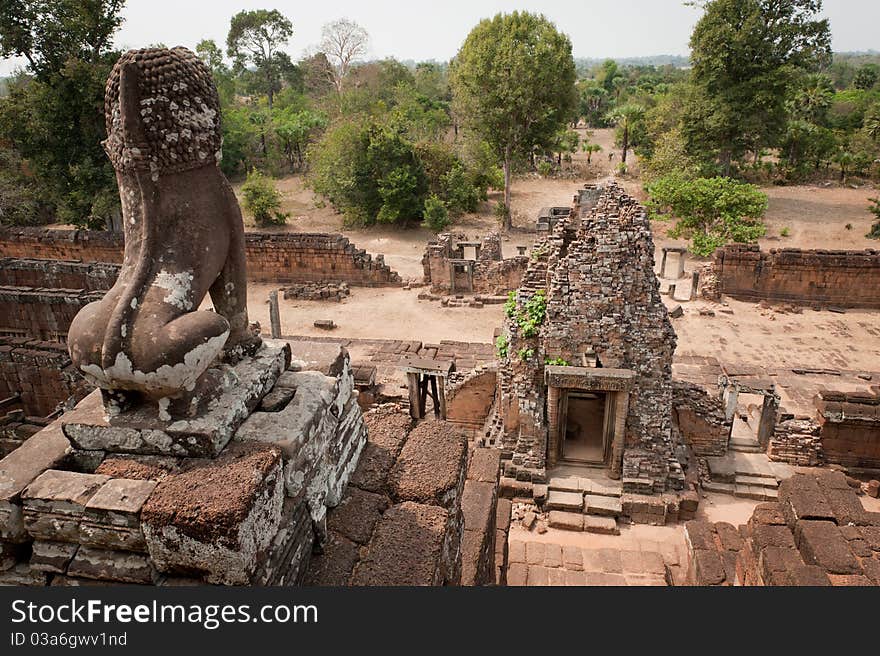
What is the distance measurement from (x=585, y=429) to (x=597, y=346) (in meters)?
2.35

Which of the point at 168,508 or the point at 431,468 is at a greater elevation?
the point at 168,508

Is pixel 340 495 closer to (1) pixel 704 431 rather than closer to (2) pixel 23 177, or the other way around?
(1) pixel 704 431

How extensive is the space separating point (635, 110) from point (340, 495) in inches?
1587

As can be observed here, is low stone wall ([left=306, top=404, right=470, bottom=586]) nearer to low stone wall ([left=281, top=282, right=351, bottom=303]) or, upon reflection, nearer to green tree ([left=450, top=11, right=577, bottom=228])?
low stone wall ([left=281, top=282, right=351, bottom=303])

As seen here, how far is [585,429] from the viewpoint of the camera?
1062 cm

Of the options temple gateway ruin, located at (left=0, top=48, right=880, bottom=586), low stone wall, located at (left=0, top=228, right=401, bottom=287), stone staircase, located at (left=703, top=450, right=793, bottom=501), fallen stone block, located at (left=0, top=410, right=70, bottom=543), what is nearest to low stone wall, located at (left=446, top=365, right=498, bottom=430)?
temple gateway ruin, located at (left=0, top=48, right=880, bottom=586)

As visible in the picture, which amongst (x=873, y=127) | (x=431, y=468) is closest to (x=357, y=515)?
(x=431, y=468)

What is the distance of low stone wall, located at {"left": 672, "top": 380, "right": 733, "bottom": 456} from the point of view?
396 inches

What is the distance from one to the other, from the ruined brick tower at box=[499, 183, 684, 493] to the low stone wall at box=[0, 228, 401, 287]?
12311 mm

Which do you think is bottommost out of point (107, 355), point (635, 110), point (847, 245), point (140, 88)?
point (847, 245)

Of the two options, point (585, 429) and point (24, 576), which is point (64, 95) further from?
point (24, 576)

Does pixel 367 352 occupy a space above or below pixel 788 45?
below

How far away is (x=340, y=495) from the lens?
3721mm

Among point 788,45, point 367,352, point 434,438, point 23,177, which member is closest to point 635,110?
point 788,45
